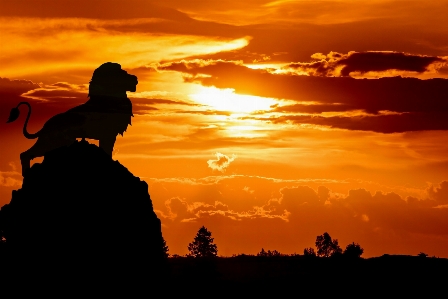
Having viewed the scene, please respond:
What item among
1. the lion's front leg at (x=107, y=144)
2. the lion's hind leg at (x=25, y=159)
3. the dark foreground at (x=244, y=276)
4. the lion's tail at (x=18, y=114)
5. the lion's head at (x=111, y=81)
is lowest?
the dark foreground at (x=244, y=276)

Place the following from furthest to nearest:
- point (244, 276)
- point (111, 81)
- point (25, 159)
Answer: point (244, 276) < point (111, 81) < point (25, 159)

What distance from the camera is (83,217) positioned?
31.9 m

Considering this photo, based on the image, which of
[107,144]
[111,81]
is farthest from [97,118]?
[111,81]

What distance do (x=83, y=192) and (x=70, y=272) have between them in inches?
116

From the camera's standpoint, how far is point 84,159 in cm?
3300

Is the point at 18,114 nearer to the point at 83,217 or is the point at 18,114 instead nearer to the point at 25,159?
the point at 25,159

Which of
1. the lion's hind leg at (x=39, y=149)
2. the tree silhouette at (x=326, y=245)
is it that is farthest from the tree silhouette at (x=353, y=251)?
the lion's hind leg at (x=39, y=149)

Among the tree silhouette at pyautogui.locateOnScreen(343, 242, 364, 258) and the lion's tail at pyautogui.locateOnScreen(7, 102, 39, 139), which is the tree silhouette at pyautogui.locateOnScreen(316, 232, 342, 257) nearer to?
the tree silhouette at pyautogui.locateOnScreen(343, 242, 364, 258)

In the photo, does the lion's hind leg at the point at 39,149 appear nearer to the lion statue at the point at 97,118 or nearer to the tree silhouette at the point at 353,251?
the lion statue at the point at 97,118

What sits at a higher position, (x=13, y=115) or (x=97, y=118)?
(x=97, y=118)

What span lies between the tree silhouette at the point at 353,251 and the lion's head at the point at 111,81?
1925 centimetres

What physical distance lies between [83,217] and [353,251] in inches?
907

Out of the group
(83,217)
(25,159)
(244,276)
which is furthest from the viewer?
(244,276)

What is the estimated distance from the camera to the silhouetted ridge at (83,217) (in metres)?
31.6
